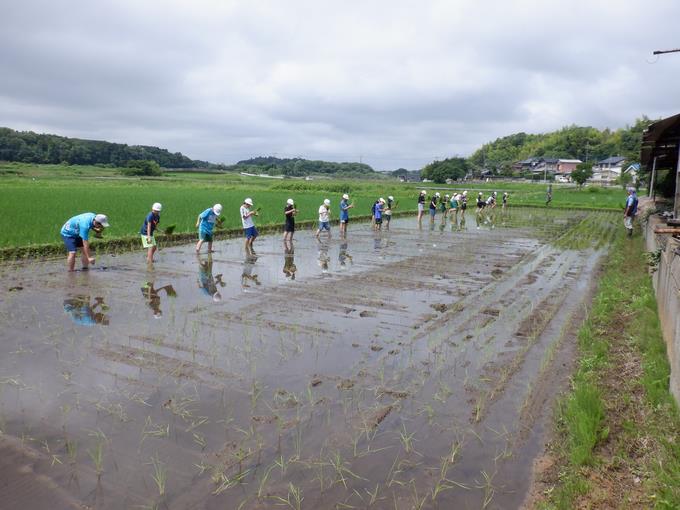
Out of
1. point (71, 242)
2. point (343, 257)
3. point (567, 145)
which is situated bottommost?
point (343, 257)

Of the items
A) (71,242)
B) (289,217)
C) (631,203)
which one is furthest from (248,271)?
(631,203)

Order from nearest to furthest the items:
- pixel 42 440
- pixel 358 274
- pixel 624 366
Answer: pixel 42 440 → pixel 624 366 → pixel 358 274

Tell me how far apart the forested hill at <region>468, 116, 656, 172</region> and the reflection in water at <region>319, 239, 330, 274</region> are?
7870 centimetres

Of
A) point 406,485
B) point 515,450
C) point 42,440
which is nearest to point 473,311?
point 515,450

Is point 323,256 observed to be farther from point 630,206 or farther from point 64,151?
point 64,151

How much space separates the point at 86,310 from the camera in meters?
6.94

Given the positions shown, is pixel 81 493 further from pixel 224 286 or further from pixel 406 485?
pixel 224 286

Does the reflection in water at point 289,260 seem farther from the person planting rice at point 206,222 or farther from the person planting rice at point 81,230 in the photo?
the person planting rice at point 81,230

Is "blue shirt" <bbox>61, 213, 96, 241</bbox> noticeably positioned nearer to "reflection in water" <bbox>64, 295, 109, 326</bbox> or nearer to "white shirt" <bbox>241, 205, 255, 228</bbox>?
"reflection in water" <bbox>64, 295, 109, 326</bbox>

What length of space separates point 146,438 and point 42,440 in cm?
76

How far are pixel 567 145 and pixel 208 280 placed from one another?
357 feet

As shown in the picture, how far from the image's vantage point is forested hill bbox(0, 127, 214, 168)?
73.8 metres

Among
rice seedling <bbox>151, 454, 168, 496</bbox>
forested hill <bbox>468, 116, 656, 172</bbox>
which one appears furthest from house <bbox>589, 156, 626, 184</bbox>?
rice seedling <bbox>151, 454, 168, 496</bbox>

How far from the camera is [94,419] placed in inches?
158
